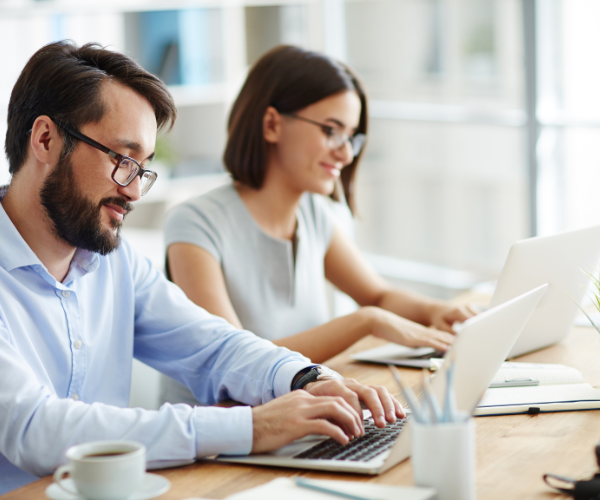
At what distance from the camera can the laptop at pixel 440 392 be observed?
940 mm

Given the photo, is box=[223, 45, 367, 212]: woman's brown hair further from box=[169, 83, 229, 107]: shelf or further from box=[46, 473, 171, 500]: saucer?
box=[169, 83, 229, 107]: shelf

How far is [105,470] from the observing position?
2.83ft

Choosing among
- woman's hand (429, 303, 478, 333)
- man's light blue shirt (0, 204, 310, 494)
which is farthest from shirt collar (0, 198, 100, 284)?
woman's hand (429, 303, 478, 333)

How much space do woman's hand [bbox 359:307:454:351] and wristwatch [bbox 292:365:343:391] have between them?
0.40 m

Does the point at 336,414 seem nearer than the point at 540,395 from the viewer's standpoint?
Yes

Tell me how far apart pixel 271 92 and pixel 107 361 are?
2.96 ft

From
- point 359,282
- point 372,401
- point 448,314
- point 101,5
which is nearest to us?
point 372,401

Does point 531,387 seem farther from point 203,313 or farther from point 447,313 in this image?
point 203,313

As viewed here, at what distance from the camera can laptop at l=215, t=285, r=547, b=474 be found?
3.09 feet

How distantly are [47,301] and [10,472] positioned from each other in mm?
303

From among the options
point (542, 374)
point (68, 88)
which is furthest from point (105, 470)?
point (542, 374)

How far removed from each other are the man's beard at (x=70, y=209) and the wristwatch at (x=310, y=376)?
453 millimetres

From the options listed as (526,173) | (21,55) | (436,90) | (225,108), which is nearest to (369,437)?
(526,173)

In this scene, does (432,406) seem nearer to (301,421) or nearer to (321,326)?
(301,421)
